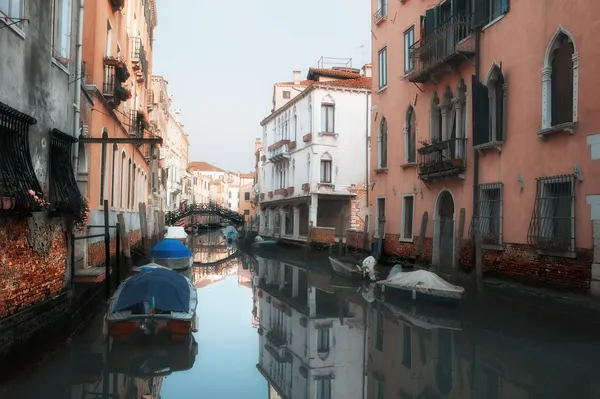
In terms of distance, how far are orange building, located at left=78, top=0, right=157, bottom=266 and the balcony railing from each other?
321 inches

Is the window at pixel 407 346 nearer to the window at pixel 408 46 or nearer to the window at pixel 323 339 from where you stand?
the window at pixel 323 339

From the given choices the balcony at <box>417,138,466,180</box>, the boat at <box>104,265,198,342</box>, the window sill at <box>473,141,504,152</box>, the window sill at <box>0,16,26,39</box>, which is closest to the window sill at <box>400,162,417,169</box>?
the balcony at <box>417,138,466,180</box>

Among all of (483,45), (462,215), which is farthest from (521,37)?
(462,215)

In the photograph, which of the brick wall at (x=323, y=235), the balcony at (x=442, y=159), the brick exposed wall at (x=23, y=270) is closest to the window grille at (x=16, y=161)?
the brick exposed wall at (x=23, y=270)

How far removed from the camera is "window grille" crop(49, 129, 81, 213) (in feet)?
26.2

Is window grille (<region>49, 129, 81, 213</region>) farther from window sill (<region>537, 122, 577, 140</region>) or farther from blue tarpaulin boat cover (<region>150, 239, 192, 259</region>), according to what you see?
blue tarpaulin boat cover (<region>150, 239, 192, 259</region>)

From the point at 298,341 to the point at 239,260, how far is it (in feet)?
58.8

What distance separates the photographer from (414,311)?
428 inches

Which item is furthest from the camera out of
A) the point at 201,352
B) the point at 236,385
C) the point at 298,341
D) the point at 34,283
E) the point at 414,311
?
the point at 414,311

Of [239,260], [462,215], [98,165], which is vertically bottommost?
[239,260]

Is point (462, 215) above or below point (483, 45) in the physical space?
below

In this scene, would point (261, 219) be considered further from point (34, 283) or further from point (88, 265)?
point (34, 283)

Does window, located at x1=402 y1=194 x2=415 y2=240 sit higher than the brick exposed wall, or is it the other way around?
window, located at x1=402 y1=194 x2=415 y2=240

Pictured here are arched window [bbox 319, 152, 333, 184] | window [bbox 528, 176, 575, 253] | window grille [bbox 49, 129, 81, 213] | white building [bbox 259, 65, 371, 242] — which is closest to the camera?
window grille [bbox 49, 129, 81, 213]
